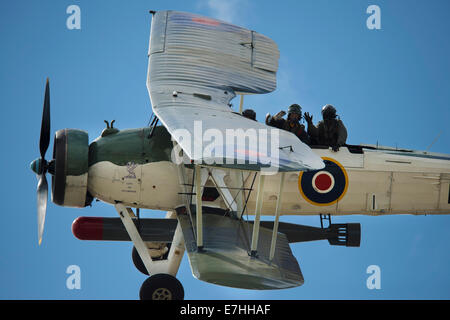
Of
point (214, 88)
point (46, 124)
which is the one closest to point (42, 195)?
point (46, 124)

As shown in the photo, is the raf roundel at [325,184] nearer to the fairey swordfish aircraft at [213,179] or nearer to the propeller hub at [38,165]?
the fairey swordfish aircraft at [213,179]

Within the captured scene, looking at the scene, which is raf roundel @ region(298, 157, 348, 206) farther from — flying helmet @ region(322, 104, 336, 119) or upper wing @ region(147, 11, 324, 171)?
upper wing @ region(147, 11, 324, 171)

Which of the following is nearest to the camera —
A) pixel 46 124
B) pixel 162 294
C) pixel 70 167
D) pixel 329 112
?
pixel 162 294

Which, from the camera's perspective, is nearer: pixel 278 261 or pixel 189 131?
pixel 189 131

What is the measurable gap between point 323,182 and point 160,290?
→ 140 inches

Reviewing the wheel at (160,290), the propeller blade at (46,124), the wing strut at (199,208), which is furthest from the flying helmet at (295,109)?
the propeller blade at (46,124)

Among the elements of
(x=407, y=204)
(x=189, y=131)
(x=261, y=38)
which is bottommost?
(x=407, y=204)

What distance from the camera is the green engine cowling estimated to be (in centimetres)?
1316

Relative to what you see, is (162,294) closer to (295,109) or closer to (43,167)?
(43,167)

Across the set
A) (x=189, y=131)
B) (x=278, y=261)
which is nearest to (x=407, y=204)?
(x=278, y=261)

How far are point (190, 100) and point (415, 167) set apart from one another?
4.34 m

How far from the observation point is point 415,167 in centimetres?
1473

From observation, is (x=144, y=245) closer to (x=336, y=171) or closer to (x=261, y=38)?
(x=336, y=171)

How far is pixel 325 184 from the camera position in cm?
1433
